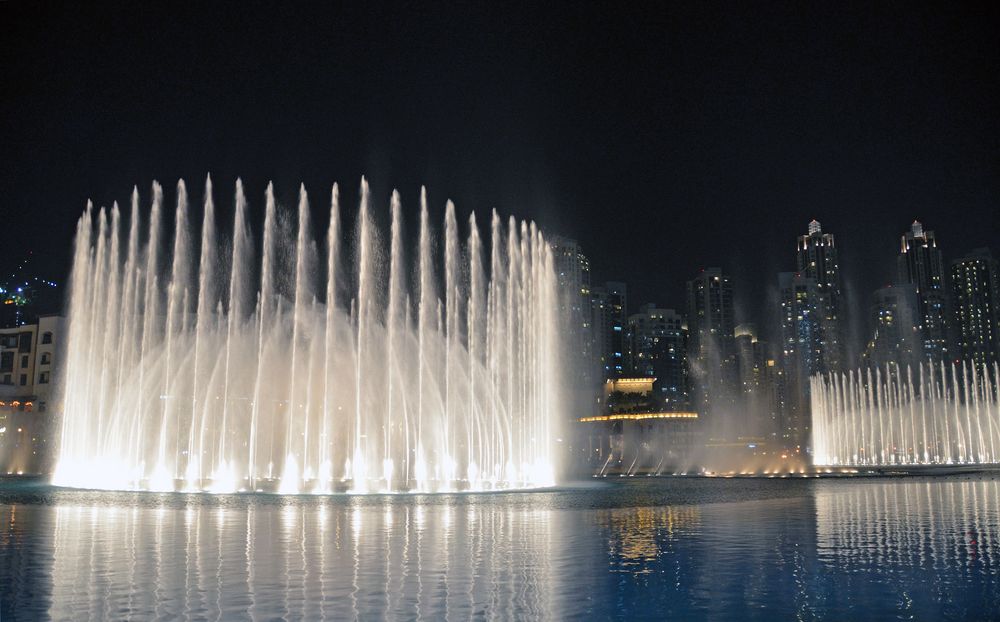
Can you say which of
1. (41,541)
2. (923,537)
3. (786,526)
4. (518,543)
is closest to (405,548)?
(518,543)

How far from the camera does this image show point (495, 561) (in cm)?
1270

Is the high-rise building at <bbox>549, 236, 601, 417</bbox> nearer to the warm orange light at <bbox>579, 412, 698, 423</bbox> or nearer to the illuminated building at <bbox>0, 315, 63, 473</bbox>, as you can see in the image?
the warm orange light at <bbox>579, 412, 698, 423</bbox>

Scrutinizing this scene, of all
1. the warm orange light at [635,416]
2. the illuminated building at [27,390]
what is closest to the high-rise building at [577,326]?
the warm orange light at [635,416]

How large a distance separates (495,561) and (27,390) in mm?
65225

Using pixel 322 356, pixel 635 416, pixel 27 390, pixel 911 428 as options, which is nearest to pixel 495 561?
pixel 322 356

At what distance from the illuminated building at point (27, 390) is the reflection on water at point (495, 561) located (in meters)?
43.7

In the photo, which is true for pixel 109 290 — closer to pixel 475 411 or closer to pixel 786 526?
pixel 475 411

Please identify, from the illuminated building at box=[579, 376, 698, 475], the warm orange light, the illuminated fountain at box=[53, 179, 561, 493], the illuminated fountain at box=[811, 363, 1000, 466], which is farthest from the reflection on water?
the warm orange light

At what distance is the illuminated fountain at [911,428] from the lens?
2916 inches

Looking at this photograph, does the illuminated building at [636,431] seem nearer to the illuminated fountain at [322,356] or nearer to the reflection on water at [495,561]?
the illuminated fountain at [322,356]

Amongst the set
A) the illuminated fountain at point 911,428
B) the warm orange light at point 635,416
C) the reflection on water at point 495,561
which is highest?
the warm orange light at point 635,416

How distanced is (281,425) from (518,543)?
123 ft

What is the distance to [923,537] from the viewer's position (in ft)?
52.4

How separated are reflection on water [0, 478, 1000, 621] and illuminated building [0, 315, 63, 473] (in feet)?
143
